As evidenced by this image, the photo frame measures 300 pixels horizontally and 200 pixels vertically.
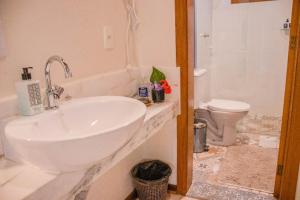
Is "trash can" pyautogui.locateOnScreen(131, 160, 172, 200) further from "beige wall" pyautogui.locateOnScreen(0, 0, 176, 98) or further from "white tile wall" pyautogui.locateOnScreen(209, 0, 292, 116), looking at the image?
"white tile wall" pyautogui.locateOnScreen(209, 0, 292, 116)

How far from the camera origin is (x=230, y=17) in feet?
9.99

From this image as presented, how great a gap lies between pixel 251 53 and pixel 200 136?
4.39ft

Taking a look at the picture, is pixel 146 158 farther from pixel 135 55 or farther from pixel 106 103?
pixel 106 103

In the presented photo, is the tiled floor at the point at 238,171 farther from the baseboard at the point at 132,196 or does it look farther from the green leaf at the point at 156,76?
the green leaf at the point at 156,76

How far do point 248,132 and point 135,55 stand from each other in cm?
189

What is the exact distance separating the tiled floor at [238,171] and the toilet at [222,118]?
0.11m

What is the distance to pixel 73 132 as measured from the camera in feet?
3.31

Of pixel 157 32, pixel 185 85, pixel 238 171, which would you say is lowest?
pixel 238 171

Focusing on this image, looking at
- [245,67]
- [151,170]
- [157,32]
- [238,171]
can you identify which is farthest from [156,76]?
[245,67]

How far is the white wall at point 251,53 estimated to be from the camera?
2.88m

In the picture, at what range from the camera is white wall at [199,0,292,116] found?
288 cm

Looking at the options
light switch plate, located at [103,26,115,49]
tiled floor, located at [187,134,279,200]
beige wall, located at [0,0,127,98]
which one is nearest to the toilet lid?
tiled floor, located at [187,134,279,200]

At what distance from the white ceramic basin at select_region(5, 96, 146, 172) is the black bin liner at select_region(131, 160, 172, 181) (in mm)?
784

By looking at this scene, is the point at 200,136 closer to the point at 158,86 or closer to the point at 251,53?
the point at 158,86
